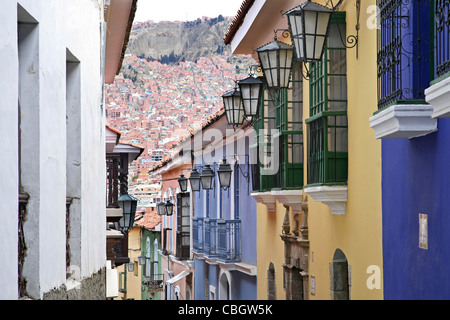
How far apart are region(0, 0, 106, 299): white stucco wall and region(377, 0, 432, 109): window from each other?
2.70 meters

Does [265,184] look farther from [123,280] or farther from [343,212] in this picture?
[123,280]

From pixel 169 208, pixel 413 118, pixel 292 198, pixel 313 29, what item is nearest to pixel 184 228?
pixel 169 208

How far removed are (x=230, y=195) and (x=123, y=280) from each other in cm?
2586

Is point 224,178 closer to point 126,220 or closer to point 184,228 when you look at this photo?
point 126,220

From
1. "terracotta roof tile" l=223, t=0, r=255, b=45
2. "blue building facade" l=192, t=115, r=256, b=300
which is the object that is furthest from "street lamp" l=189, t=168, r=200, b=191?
"terracotta roof tile" l=223, t=0, r=255, b=45

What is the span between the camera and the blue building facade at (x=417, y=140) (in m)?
6.35

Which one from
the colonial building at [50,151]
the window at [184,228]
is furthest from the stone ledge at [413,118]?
the window at [184,228]

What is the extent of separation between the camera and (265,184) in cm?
1363

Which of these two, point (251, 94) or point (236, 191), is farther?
point (236, 191)

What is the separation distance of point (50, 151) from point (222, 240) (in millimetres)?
12677

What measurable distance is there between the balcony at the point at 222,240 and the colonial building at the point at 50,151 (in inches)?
342

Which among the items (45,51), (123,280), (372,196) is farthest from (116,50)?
(123,280)

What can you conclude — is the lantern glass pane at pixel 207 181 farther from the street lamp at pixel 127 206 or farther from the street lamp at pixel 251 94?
the street lamp at pixel 251 94

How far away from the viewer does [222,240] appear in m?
18.4
